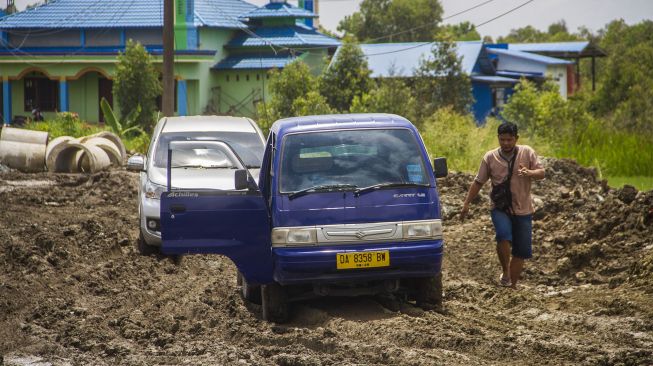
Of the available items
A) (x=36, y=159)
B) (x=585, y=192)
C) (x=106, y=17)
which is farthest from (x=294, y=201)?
(x=106, y=17)

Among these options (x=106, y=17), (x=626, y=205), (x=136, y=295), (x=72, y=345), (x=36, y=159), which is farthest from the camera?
(x=106, y=17)

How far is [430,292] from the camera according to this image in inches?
421

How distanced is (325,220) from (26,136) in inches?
833

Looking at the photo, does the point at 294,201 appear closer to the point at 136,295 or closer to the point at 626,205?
the point at 136,295

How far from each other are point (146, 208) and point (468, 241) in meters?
5.20

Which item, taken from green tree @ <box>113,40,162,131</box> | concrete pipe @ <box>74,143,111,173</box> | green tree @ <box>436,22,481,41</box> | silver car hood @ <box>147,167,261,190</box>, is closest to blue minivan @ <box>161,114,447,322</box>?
silver car hood @ <box>147,167,261,190</box>

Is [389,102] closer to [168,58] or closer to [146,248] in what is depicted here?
[168,58]

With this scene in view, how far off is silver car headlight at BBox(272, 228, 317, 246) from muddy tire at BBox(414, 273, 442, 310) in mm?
1326

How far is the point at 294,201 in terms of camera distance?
1026cm

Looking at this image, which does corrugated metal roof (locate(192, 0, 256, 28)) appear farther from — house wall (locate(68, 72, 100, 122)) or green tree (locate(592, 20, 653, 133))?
green tree (locate(592, 20, 653, 133))

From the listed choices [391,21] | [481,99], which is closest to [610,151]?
[481,99]

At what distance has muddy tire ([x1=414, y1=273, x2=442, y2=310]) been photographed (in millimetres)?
10680

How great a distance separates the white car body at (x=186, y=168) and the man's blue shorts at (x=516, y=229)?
3768 mm

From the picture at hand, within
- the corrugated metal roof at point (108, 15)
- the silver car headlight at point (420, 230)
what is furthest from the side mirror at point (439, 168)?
the corrugated metal roof at point (108, 15)
